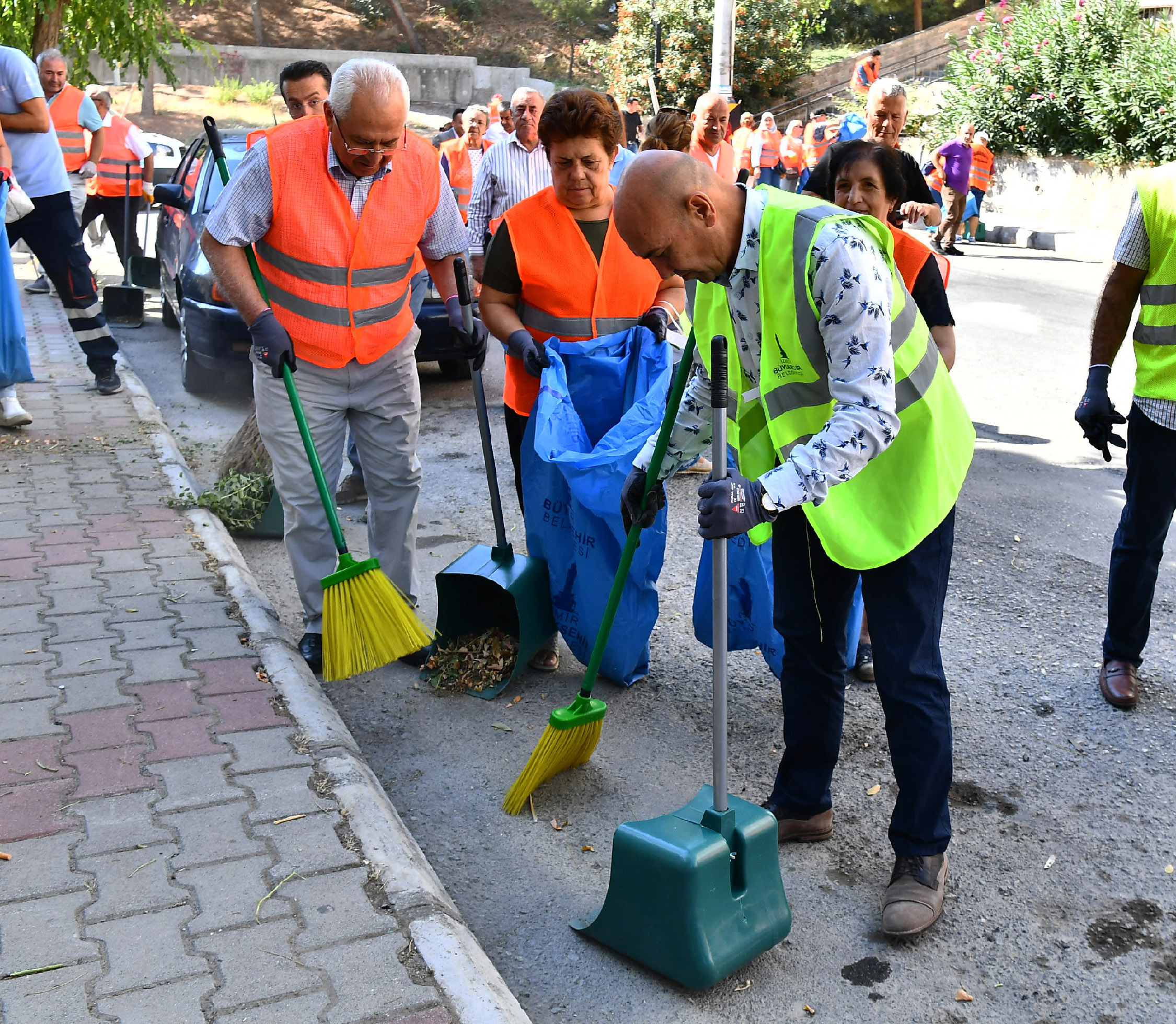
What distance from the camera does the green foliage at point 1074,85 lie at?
1823 cm

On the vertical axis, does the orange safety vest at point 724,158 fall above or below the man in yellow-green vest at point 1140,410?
above

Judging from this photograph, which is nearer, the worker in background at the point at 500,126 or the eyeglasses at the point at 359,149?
the eyeglasses at the point at 359,149

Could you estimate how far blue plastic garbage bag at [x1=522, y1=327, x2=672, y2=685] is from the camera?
11.6 ft

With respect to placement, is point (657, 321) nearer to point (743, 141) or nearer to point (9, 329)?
point (9, 329)

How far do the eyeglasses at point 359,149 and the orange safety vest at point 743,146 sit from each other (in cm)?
911

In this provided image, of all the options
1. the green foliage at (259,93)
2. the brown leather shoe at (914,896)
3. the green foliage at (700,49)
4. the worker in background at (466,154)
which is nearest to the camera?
the brown leather shoe at (914,896)

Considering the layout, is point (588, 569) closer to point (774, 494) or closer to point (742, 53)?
point (774, 494)

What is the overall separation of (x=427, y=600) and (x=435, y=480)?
164 cm

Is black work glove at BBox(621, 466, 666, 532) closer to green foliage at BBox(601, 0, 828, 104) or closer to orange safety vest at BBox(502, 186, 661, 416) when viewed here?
orange safety vest at BBox(502, 186, 661, 416)

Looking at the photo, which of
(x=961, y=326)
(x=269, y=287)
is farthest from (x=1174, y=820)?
(x=961, y=326)

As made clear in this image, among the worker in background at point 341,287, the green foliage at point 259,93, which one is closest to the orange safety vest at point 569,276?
the worker in background at point 341,287

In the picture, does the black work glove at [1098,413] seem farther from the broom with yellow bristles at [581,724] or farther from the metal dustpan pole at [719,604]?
the metal dustpan pole at [719,604]

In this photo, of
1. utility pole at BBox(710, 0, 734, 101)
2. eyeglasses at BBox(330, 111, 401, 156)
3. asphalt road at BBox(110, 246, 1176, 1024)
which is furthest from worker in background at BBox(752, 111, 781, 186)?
eyeglasses at BBox(330, 111, 401, 156)

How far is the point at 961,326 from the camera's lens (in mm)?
10484
